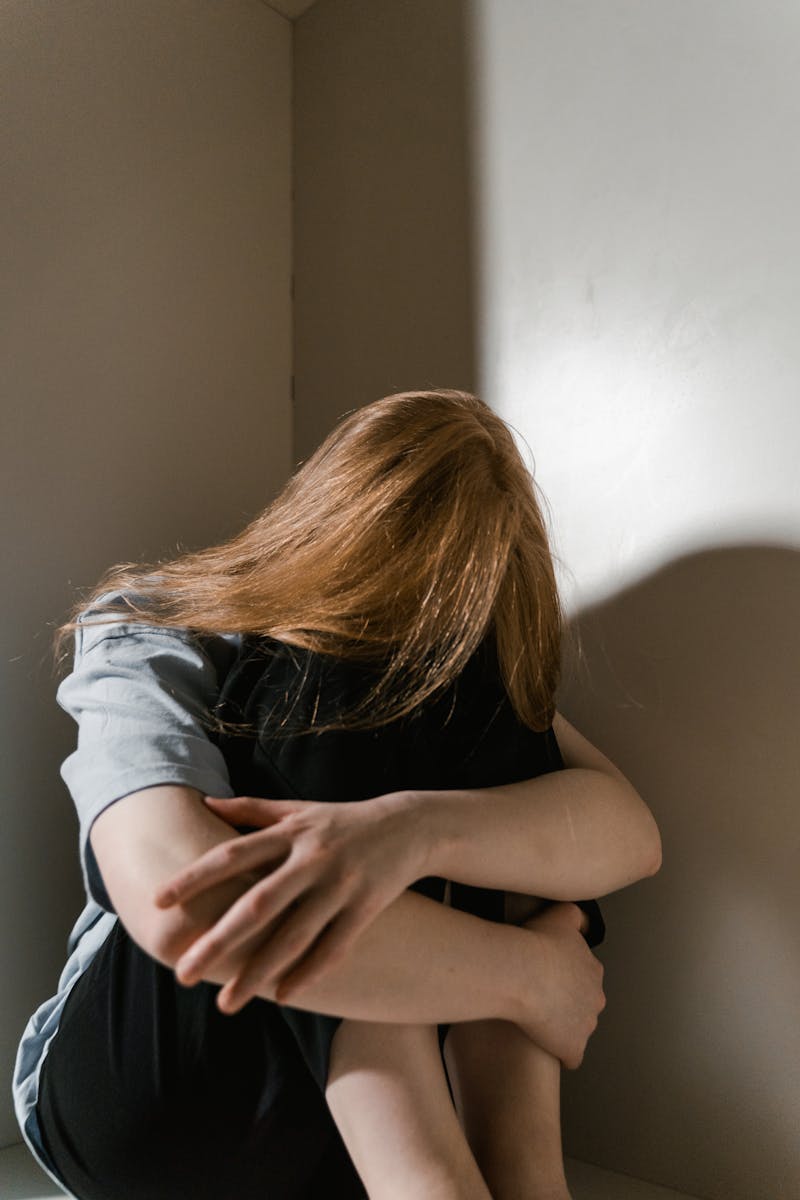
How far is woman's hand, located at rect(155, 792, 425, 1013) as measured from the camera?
1.64 feet

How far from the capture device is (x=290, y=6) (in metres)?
1.33

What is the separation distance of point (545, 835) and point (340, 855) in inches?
7.8

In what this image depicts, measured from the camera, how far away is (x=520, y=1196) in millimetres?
616

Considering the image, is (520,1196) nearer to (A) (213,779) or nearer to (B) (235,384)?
(A) (213,779)

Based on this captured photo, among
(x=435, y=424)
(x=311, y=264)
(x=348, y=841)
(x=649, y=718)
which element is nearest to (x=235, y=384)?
(x=311, y=264)

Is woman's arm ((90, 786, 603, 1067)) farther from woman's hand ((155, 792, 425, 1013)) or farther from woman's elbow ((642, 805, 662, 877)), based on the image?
woman's elbow ((642, 805, 662, 877))

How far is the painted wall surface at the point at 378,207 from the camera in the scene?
1.13m

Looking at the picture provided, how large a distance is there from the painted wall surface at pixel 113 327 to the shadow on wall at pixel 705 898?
52 centimetres

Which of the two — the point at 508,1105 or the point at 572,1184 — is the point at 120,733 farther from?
the point at 572,1184

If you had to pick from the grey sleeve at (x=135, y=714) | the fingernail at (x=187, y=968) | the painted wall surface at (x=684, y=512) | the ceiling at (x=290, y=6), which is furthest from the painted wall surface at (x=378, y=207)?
the fingernail at (x=187, y=968)

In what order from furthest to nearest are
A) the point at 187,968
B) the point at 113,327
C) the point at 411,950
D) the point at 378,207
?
the point at 378,207 → the point at 113,327 → the point at 411,950 → the point at 187,968

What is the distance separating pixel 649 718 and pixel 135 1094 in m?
0.54

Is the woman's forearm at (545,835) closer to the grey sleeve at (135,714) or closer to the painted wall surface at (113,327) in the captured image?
the grey sleeve at (135,714)

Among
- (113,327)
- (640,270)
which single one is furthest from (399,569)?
(113,327)
